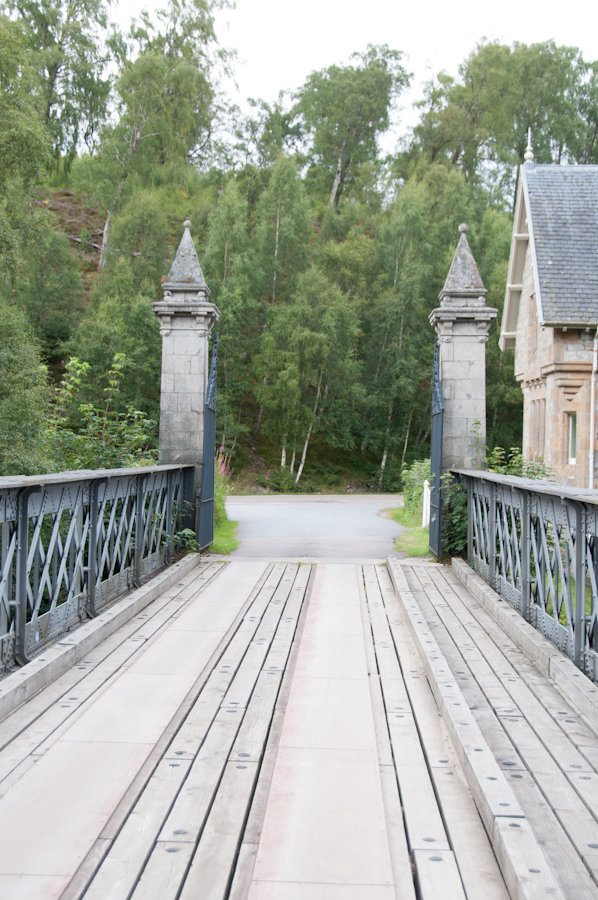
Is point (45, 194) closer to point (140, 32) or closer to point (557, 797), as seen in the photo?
point (140, 32)

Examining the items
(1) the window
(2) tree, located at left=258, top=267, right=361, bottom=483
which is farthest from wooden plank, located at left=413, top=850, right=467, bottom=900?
(2) tree, located at left=258, top=267, right=361, bottom=483

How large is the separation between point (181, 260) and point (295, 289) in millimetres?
A: 22312

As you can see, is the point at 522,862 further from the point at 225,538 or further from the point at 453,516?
the point at 225,538

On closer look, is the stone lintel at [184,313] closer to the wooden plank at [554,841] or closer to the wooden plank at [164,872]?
the wooden plank at [554,841]

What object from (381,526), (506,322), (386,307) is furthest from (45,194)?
(381,526)

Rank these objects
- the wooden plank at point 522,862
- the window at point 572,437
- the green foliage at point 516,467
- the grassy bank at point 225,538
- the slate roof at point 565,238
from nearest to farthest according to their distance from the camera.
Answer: the wooden plank at point 522,862
the green foliage at point 516,467
the grassy bank at point 225,538
the slate roof at point 565,238
the window at point 572,437

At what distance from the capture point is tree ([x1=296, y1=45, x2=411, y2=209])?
130ft

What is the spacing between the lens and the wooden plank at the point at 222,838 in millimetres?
2016

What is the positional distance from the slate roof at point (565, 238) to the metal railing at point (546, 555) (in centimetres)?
959

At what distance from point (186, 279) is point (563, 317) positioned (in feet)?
31.6

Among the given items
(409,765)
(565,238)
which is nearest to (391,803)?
(409,765)

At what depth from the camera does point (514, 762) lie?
112 inches

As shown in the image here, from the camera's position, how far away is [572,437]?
15.9 metres

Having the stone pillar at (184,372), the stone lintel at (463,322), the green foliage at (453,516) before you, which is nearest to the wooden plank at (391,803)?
the green foliage at (453,516)
